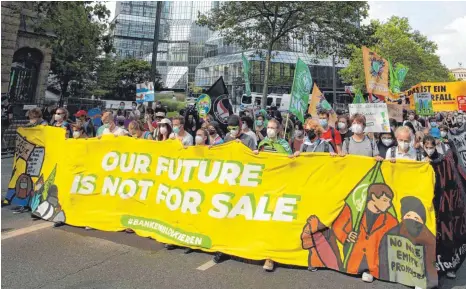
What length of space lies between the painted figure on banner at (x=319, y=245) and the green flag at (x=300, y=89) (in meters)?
2.47

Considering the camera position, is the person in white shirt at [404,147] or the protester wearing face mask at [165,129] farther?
the protester wearing face mask at [165,129]

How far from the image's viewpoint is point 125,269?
13.7ft

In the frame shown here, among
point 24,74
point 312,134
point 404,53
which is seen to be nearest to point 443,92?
point 312,134

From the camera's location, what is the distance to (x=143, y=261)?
441 cm

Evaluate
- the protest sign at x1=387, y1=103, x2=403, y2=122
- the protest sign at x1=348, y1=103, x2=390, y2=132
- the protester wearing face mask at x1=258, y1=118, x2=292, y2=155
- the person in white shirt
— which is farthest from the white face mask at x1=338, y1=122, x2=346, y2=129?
the protest sign at x1=387, y1=103, x2=403, y2=122

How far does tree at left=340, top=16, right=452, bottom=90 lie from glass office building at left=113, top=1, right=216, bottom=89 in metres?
56.3

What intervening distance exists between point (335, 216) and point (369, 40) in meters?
15.7

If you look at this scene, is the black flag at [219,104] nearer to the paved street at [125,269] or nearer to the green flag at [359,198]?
the paved street at [125,269]

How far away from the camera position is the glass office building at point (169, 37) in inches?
3649

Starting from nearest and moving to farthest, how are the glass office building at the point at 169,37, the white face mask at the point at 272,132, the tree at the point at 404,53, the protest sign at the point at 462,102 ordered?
the white face mask at the point at 272,132, the protest sign at the point at 462,102, the tree at the point at 404,53, the glass office building at the point at 169,37

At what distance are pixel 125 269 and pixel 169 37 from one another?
10335 centimetres

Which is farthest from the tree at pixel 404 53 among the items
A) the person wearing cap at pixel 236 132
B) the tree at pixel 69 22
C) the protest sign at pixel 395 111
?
the person wearing cap at pixel 236 132

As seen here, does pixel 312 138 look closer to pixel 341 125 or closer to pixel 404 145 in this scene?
pixel 404 145

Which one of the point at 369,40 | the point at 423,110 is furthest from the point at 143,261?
the point at 369,40
